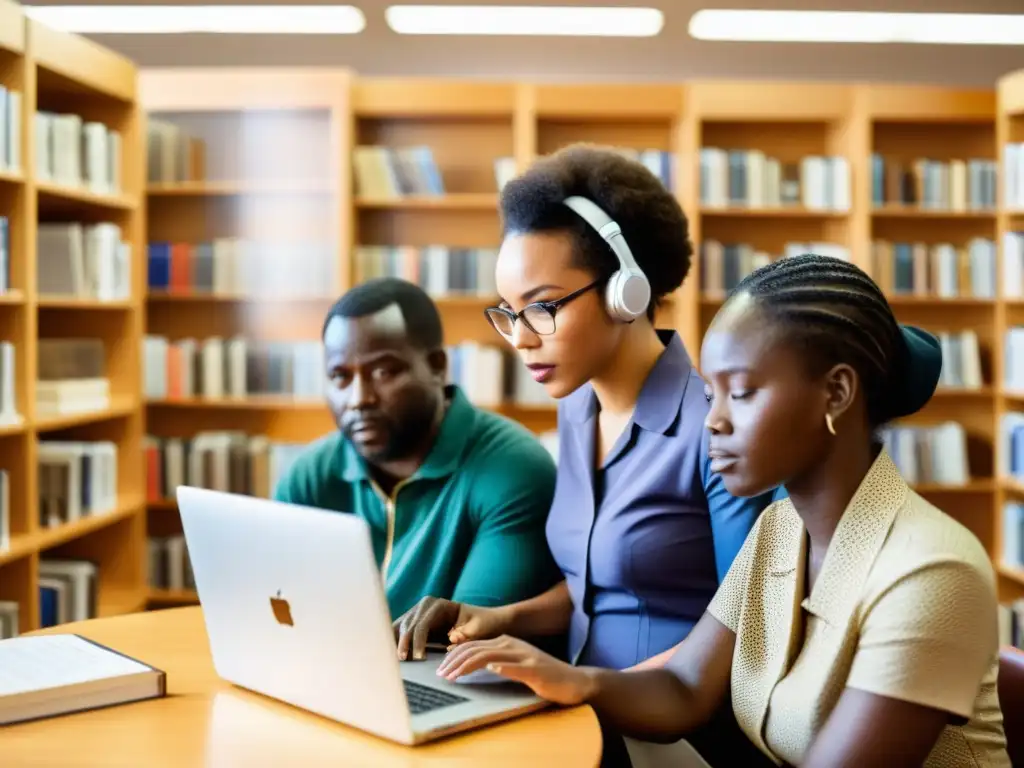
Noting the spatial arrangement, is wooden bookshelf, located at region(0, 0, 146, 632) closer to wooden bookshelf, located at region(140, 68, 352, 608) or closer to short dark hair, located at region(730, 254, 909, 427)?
wooden bookshelf, located at region(140, 68, 352, 608)

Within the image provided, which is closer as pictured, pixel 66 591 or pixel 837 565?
pixel 837 565

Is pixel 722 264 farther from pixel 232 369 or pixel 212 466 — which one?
pixel 212 466

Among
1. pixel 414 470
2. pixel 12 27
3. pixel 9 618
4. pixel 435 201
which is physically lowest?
pixel 9 618

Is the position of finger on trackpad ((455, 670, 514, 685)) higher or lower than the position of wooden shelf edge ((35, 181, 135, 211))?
lower

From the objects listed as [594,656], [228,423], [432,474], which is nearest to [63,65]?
[228,423]

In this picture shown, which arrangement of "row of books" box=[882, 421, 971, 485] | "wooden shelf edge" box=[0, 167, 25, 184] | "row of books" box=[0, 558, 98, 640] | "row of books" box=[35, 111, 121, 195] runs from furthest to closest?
A: 1. "row of books" box=[882, 421, 971, 485]
2. "row of books" box=[0, 558, 98, 640]
3. "row of books" box=[35, 111, 121, 195]
4. "wooden shelf edge" box=[0, 167, 25, 184]

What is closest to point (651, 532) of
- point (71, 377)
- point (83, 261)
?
point (71, 377)

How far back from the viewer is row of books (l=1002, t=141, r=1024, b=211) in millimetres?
4426

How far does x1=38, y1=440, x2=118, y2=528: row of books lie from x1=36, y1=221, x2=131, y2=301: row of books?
1.84 ft

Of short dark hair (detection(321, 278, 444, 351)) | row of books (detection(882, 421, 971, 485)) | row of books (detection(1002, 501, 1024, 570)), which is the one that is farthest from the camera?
row of books (detection(882, 421, 971, 485))

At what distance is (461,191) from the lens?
200 inches

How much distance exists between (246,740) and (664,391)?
82 centimetres

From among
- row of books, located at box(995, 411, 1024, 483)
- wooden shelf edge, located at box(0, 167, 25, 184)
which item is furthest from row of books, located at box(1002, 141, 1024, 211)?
wooden shelf edge, located at box(0, 167, 25, 184)

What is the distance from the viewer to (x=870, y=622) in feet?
3.72
